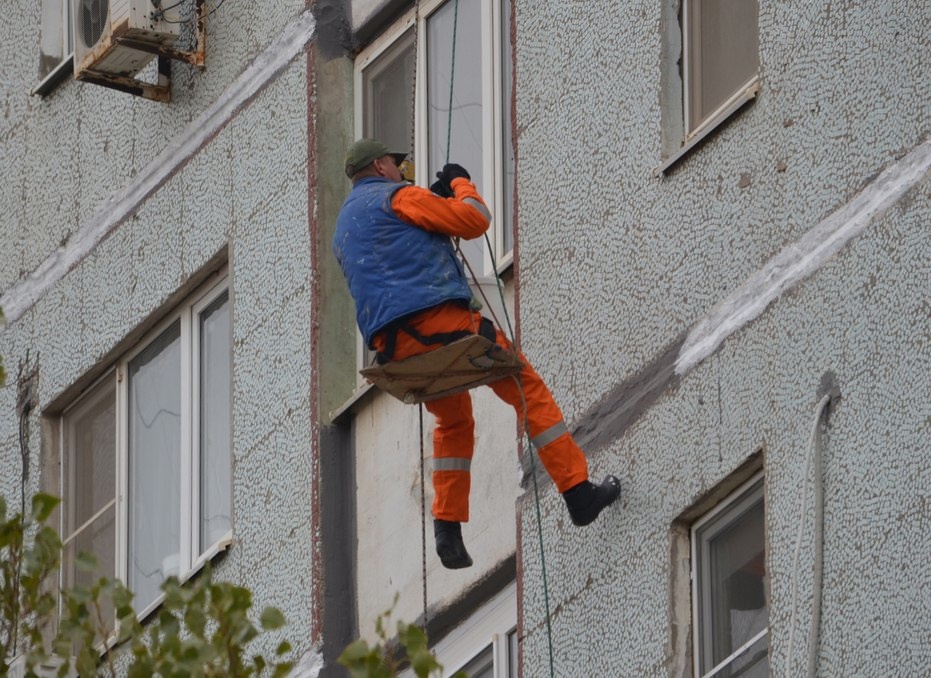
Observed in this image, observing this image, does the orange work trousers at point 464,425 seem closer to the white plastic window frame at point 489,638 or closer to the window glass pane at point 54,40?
the white plastic window frame at point 489,638

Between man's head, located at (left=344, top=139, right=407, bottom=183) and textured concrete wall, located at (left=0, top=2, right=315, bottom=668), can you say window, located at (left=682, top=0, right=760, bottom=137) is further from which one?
textured concrete wall, located at (left=0, top=2, right=315, bottom=668)

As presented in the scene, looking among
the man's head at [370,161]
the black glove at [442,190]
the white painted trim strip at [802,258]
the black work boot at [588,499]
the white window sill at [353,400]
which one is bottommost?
the black work boot at [588,499]

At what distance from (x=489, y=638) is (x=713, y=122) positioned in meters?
2.59

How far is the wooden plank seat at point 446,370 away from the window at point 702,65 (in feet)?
3.20

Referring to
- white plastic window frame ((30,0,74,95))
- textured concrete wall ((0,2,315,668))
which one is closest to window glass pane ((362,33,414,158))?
textured concrete wall ((0,2,315,668))

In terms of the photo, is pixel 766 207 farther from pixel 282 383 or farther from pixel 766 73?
pixel 282 383

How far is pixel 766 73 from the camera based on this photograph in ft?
36.7

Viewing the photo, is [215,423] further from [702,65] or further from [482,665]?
[702,65]

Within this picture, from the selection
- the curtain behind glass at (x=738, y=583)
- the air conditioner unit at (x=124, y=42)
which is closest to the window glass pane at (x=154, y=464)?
the air conditioner unit at (x=124, y=42)

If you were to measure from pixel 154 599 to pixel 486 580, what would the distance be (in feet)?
10.1

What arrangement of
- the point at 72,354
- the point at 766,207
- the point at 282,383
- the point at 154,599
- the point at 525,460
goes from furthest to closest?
the point at 72,354
the point at 154,599
the point at 282,383
the point at 525,460
the point at 766,207

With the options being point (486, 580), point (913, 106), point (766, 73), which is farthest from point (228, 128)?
point (913, 106)

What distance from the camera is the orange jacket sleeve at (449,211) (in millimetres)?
11914

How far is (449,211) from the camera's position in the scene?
1197cm
